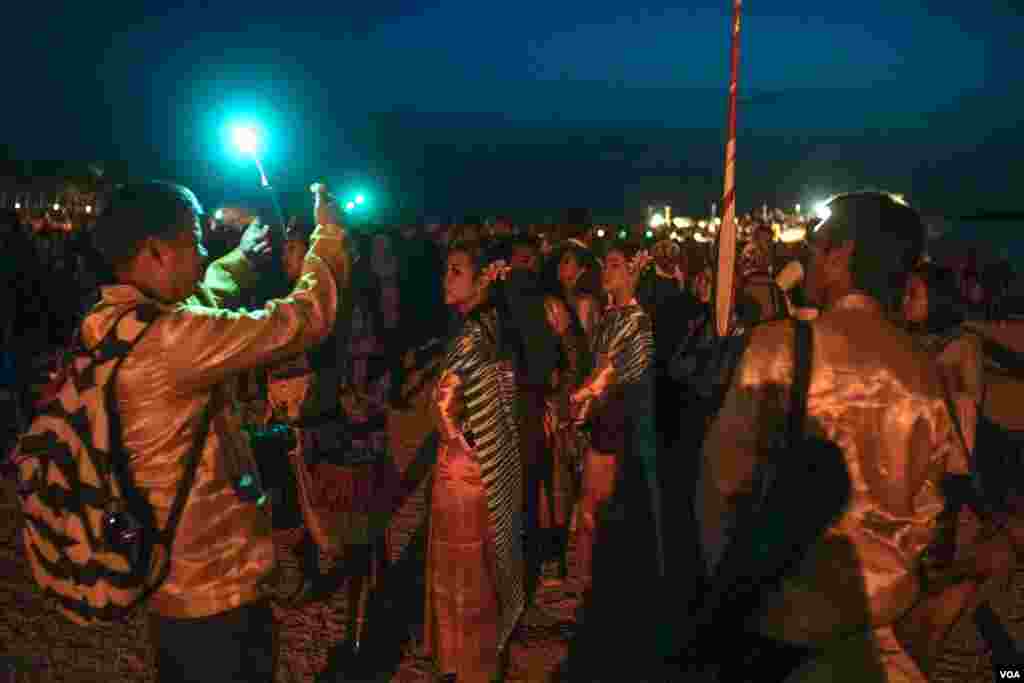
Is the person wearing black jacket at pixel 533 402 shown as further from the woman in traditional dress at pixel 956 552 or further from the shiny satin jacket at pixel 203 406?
the shiny satin jacket at pixel 203 406

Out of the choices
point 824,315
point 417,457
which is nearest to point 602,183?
point 417,457

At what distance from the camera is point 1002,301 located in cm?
1814

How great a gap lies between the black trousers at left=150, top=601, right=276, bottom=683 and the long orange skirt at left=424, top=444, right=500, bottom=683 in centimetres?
140

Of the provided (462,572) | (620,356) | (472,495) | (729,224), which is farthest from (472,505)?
(729,224)

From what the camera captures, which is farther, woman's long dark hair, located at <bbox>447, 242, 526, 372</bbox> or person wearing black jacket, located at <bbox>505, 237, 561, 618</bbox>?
person wearing black jacket, located at <bbox>505, 237, 561, 618</bbox>

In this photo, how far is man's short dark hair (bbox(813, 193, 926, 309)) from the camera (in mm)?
2064

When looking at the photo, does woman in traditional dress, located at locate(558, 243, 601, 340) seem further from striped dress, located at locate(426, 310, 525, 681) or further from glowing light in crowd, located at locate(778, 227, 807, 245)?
glowing light in crowd, located at locate(778, 227, 807, 245)

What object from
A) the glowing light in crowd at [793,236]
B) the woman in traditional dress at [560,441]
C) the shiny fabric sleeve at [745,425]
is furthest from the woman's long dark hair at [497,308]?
the glowing light in crowd at [793,236]

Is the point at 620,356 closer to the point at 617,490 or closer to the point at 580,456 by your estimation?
the point at 617,490

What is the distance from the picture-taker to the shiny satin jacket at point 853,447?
1.99 m

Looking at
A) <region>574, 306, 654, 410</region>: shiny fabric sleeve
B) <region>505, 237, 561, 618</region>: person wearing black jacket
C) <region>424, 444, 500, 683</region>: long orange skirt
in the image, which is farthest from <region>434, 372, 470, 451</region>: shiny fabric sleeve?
<region>505, 237, 561, 618</region>: person wearing black jacket

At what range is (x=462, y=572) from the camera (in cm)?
376

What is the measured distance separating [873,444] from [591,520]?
3288mm

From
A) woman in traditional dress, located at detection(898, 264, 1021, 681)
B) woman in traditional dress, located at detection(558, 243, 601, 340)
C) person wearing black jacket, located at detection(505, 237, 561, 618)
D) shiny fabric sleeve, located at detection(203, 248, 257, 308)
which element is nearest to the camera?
woman in traditional dress, located at detection(898, 264, 1021, 681)
